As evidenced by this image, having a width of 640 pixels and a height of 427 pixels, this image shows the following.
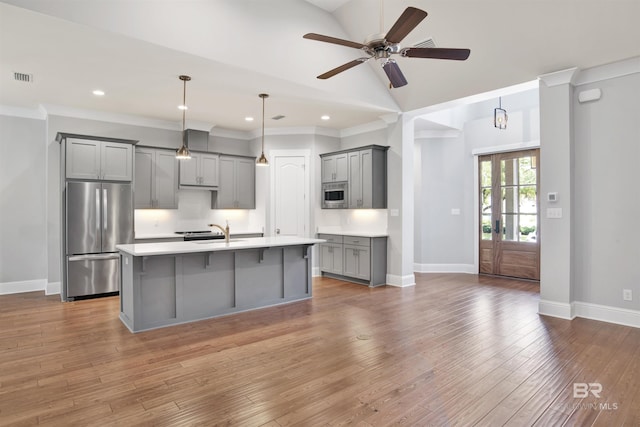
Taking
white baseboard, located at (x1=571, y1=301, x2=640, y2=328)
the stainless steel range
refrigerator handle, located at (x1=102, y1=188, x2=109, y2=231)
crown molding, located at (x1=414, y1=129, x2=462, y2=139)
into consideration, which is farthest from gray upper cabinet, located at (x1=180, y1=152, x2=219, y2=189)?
white baseboard, located at (x1=571, y1=301, x2=640, y2=328)

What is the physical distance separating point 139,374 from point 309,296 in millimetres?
2768

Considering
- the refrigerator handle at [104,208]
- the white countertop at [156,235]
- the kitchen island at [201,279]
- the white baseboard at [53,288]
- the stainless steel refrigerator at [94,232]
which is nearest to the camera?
the kitchen island at [201,279]

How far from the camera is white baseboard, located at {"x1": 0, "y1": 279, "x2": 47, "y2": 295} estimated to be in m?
5.59

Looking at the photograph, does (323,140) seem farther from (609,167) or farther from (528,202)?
(609,167)

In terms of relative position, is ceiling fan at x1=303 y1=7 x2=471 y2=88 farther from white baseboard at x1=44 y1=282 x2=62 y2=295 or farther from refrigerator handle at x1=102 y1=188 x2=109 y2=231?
white baseboard at x1=44 y1=282 x2=62 y2=295

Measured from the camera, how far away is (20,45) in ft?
11.5

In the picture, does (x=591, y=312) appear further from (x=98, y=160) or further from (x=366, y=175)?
(x=98, y=160)

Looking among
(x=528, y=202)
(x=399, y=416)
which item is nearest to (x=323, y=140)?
(x=528, y=202)

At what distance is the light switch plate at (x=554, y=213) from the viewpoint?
4332 mm

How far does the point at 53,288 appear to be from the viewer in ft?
18.3

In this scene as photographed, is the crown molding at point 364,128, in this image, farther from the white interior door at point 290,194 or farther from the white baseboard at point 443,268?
the white baseboard at point 443,268

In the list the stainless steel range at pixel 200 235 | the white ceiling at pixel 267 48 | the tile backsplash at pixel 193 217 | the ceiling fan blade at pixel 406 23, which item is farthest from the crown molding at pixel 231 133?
the ceiling fan blade at pixel 406 23

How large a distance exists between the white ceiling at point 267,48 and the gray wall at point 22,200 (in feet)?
1.59

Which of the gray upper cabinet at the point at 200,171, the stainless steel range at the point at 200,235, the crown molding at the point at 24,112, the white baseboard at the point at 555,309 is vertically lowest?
the white baseboard at the point at 555,309
